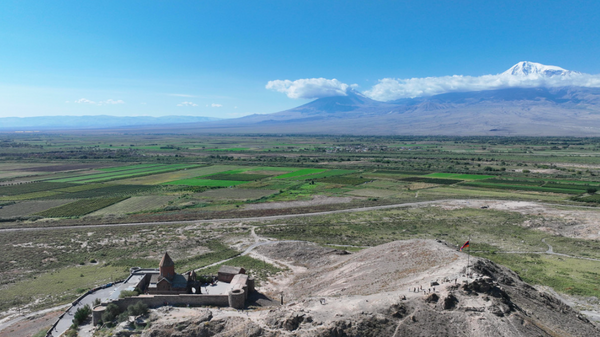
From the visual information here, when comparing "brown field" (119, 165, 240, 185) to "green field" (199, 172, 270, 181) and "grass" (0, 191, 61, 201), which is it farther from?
"grass" (0, 191, 61, 201)

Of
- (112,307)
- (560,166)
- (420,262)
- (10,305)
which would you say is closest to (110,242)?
(10,305)

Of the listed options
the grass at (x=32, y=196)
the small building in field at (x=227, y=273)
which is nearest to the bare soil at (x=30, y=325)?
the small building in field at (x=227, y=273)

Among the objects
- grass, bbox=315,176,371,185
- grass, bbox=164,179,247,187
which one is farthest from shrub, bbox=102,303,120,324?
grass, bbox=315,176,371,185

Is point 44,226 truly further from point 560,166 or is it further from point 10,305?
point 560,166

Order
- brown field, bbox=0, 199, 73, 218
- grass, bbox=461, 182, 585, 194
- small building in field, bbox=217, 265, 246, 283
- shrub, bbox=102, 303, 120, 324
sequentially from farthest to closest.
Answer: grass, bbox=461, 182, 585, 194
brown field, bbox=0, 199, 73, 218
small building in field, bbox=217, 265, 246, 283
shrub, bbox=102, 303, 120, 324

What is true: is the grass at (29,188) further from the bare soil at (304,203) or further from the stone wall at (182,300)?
the stone wall at (182,300)

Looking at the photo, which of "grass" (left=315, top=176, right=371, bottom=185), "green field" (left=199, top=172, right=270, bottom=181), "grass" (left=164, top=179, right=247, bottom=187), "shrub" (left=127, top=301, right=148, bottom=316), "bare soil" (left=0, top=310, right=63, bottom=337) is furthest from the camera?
"green field" (left=199, top=172, right=270, bottom=181)

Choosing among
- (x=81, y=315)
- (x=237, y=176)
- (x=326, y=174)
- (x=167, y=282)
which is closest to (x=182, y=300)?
(x=167, y=282)

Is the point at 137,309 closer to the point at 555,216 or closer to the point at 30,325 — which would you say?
the point at 30,325
